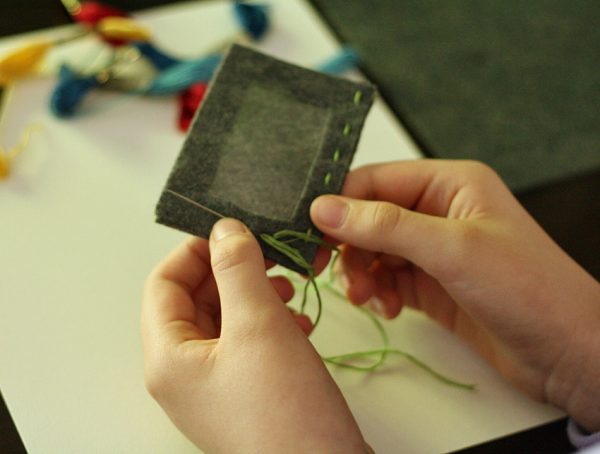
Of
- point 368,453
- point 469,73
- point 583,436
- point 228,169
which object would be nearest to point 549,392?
point 583,436

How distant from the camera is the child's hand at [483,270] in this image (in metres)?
0.65

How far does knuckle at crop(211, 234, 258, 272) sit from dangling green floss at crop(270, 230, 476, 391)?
0.15ft

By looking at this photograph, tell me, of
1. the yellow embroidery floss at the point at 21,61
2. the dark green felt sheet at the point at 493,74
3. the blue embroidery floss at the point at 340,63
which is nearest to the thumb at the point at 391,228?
the dark green felt sheet at the point at 493,74

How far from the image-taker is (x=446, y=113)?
38.7 inches

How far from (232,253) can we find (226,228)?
0.04 m

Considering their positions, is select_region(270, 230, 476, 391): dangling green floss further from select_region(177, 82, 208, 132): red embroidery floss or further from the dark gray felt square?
select_region(177, 82, 208, 132): red embroidery floss

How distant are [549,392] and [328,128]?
0.32 metres

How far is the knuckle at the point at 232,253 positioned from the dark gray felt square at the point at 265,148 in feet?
0.15

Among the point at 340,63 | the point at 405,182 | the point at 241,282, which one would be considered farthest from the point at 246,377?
the point at 340,63

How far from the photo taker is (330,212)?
2.14ft

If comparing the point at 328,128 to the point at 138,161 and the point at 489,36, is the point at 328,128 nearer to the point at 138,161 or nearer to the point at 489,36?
the point at 138,161

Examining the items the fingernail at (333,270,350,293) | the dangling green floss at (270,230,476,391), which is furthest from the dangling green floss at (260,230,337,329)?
the fingernail at (333,270,350,293)

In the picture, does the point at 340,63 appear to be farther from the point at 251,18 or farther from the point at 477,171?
the point at 477,171

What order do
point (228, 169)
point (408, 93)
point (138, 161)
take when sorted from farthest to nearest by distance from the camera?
1. point (408, 93)
2. point (138, 161)
3. point (228, 169)
